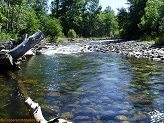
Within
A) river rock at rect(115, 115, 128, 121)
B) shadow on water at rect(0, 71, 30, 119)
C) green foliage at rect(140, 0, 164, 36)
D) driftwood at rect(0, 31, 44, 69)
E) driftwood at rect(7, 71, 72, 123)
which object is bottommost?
river rock at rect(115, 115, 128, 121)

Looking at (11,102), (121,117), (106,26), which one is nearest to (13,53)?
(11,102)

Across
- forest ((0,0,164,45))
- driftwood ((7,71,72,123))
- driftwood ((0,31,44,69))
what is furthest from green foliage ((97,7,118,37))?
driftwood ((7,71,72,123))

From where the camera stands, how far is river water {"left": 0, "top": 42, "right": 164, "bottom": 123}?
284 inches

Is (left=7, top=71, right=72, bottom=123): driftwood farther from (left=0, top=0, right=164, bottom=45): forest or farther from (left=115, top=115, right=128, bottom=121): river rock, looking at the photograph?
(left=0, top=0, right=164, bottom=45): forest

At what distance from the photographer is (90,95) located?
9273mm

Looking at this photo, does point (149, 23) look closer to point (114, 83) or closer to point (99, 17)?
point (114, 83)

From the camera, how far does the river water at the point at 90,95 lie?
7.22 meters

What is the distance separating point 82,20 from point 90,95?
8730 centimetres

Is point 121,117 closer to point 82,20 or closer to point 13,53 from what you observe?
point 13,53

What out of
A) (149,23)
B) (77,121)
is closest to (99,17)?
(149,23)

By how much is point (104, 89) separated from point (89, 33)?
8517cm

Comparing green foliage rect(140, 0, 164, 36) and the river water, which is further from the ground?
green foliage rect(140, 0, 164, 36)

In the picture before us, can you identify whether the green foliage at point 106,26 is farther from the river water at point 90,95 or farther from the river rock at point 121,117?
the river rock at point 121,117

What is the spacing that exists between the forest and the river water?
732 inches
